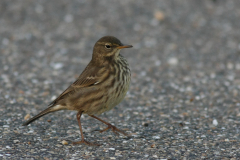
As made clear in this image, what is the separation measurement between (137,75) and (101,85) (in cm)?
390

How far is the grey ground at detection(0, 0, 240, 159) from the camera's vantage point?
20.4 feet

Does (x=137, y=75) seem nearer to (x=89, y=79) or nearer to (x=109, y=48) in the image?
(x=109, y=48)

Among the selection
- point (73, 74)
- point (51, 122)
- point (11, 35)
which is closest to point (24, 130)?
point (51, 122)

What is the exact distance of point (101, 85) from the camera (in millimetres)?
6191

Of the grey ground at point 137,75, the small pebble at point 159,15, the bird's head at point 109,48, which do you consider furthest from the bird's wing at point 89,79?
the small pebble at point 159,15

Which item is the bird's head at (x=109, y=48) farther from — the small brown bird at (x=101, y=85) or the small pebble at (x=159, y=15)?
the small pebble at (x=159, y=15)

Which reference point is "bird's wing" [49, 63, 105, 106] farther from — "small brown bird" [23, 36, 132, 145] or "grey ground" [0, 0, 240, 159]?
"grey ground" [0, 0, 240, 159]

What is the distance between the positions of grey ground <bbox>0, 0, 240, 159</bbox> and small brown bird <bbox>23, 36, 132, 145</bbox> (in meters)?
0.59

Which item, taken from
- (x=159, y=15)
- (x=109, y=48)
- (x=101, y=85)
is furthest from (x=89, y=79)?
(x=159, y=15)

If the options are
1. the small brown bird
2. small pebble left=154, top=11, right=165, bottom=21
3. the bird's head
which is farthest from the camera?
small pebble left=154, top=11, right=165, bottom=21

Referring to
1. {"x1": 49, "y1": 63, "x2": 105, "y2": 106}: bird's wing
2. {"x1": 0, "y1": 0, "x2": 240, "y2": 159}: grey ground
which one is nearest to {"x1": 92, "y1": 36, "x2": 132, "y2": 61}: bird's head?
{"x1": 49, "y1": 63, "x2": 105, "y2": 106}: bird's wing

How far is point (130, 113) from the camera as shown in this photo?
7852mm

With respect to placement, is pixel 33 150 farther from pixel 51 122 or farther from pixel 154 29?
pixel 154 29

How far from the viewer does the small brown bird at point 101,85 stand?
6.18 m
